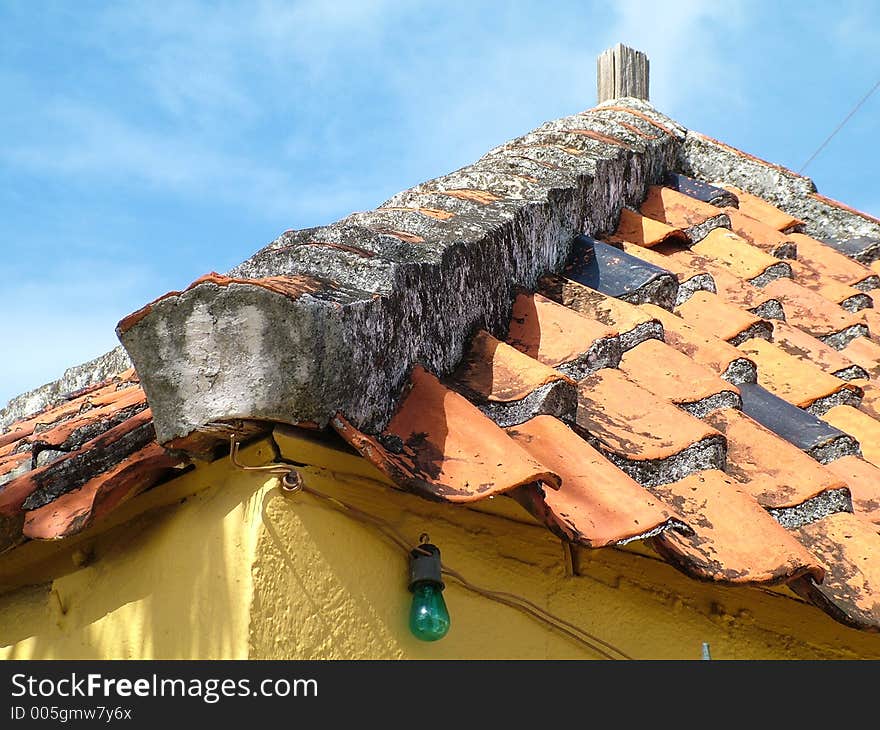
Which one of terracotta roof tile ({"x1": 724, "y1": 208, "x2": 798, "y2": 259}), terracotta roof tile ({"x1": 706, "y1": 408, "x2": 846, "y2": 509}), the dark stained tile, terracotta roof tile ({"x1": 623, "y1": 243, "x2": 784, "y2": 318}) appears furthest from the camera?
terracotta roof tile ({"x1": 724, "y1": 208, "x2": 798, "y2": 259})

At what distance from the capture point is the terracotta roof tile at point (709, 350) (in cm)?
308

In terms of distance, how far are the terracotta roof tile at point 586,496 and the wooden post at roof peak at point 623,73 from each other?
13.4 feet

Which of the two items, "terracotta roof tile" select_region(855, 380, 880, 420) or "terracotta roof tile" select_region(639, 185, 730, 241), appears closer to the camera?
"terracotta roof tile" select_region(855, 380, 880, 420)

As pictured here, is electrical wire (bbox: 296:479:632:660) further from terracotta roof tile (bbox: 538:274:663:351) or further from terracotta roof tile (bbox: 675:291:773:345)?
terracotta roof tile (bbox: 675:291:773:345)

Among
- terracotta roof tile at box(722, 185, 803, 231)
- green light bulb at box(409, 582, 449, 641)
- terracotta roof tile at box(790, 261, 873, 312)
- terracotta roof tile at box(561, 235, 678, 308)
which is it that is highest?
terracotta roof tile at box(722, 185, 803, 231)

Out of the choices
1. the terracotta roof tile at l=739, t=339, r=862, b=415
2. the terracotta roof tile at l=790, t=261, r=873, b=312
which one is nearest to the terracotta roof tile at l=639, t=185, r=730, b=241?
the terracotta roof tile at l=790, t=261, r=873, b=312

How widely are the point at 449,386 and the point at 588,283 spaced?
1248 millimetres

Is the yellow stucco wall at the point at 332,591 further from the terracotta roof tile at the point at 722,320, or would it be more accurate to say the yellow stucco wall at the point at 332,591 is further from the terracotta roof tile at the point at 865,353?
the terracotta roof tile at the point at 865,353

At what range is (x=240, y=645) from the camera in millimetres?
1651

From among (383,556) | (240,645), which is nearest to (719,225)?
(383,556)

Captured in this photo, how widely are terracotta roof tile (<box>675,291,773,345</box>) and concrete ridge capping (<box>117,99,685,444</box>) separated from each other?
51cm

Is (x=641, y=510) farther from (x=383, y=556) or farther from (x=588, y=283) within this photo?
(x=588, y=283)

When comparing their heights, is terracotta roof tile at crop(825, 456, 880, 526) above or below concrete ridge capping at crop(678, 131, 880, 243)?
below

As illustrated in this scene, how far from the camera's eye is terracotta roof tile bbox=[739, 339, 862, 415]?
3227mm
